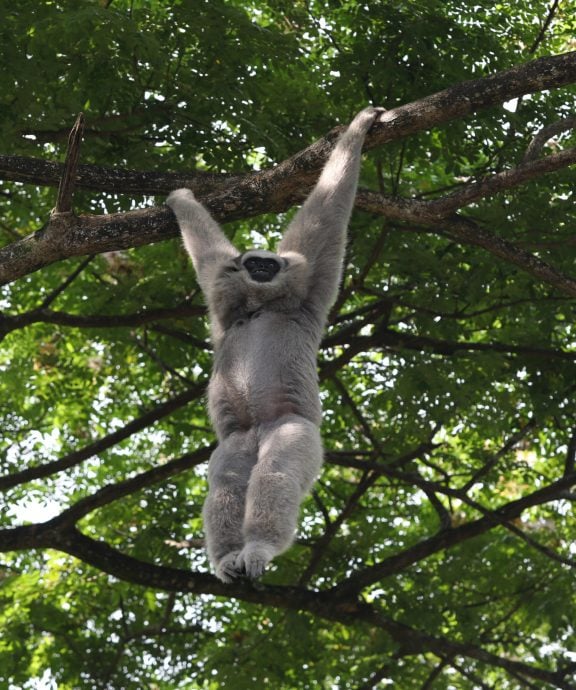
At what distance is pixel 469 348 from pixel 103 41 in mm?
5083

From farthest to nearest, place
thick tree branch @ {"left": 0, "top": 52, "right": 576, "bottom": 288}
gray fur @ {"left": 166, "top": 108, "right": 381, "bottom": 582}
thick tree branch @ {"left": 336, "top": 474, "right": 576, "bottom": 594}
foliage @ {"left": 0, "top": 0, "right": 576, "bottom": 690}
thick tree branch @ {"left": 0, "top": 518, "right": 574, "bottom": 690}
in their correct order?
thick tree branch @ {"left": 336, "top": 474, "right": 576, "bottom": 594}
thick tree branch @ {"left": 0, "top": 518, "right": 574, "bottom": 690}
foliage @ {"left": 0, "top": 0, "right": 576, "bottom": 690}
thick tree branch @ {"left": 0, "top": 52, "right": 576, "bottom": 288}
gray fur @ {"left": 166, "top": 108, "right": 381, "bottom": 582}

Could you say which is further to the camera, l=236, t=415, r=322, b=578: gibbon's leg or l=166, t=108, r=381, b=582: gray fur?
l=166, t=108, r=381, b=582: gray fur

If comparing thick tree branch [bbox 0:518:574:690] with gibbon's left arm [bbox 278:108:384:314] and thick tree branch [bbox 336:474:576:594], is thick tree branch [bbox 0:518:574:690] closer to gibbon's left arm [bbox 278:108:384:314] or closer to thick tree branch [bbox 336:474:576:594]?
thick tree branch [bbox 336:474:576:594]

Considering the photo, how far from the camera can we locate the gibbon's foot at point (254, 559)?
20.7ft

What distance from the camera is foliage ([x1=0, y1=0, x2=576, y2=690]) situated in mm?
9672

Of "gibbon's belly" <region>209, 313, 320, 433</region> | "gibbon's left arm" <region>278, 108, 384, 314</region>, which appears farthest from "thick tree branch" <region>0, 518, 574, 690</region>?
"gibbon's left arm" <region>278, 108, 384, 314</region>

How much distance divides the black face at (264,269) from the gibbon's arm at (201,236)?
0.34m

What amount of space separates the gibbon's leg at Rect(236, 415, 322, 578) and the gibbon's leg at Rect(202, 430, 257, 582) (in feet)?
0.48

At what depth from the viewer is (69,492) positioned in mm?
14922

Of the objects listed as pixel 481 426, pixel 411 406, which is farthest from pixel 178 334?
pixel 481 426

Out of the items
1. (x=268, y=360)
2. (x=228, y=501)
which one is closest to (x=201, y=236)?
(x=268, y=360)

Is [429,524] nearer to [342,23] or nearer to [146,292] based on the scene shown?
[146,292]

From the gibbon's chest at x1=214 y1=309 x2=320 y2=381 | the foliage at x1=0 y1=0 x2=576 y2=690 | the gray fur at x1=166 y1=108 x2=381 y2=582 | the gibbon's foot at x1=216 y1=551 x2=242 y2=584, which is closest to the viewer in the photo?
the gibbon's foot at x1=216 y1=551 x2=242 y2=584

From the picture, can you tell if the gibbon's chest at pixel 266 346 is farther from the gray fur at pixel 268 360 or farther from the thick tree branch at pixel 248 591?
the thick tree branch at pixel 248 591
